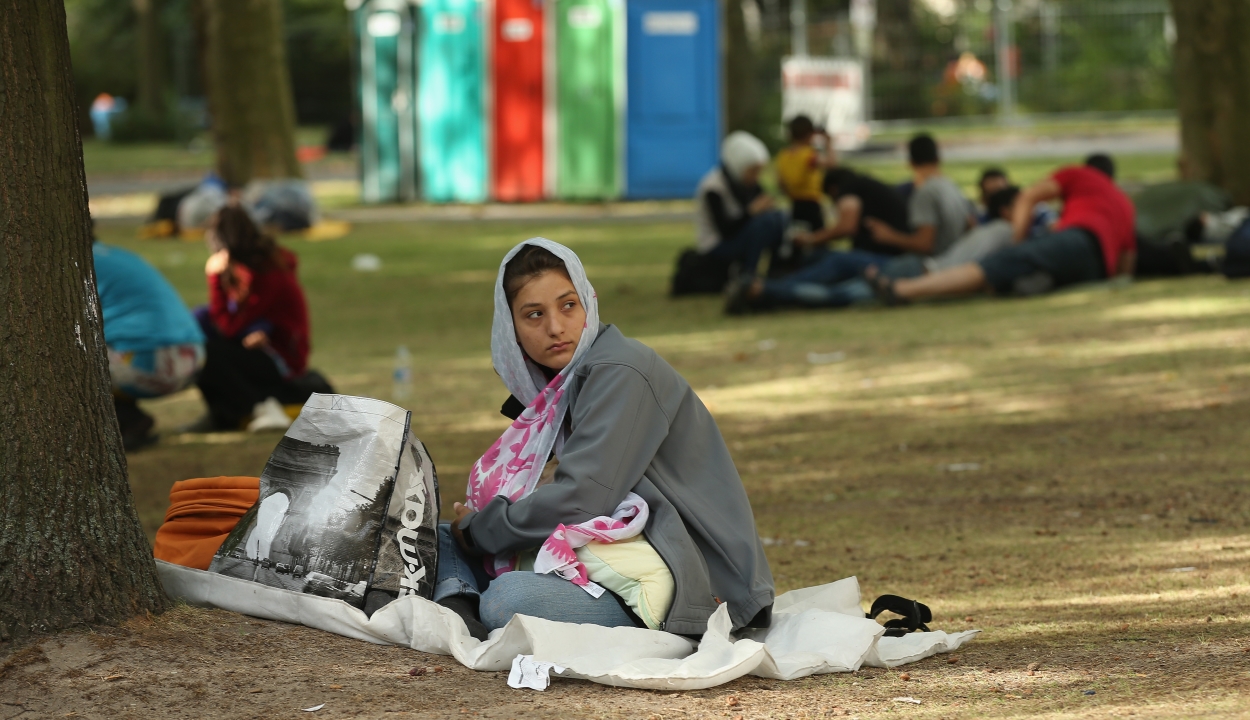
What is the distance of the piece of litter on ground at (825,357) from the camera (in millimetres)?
8953

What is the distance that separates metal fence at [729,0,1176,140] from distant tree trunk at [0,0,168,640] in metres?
28.3

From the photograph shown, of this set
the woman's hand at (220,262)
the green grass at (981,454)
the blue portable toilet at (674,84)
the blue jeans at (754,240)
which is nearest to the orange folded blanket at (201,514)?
the green grass at (981,454)

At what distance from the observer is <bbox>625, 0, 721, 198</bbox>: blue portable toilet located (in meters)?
20.0

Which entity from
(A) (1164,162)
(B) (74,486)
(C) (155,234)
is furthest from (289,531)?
(A) (1164,162)

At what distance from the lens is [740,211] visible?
11.9 m

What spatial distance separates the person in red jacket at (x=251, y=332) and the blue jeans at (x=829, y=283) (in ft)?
14.2

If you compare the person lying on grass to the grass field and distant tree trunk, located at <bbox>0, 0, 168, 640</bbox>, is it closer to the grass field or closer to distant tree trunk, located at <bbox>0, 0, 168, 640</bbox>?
the grass field

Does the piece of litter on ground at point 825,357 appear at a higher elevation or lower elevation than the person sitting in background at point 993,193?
lower

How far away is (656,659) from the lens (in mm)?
3447

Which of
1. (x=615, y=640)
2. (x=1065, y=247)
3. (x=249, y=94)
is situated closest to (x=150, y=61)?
(x=249, y=94)

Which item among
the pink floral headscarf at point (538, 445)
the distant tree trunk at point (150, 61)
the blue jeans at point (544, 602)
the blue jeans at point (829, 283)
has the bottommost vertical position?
the blue jeans at point (829, 283)

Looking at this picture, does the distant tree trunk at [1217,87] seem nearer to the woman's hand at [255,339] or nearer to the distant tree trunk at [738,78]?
the woman's hand at [255,339]

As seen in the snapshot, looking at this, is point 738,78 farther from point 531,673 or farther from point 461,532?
point 531,673

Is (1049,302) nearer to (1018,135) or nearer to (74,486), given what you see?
(74,486)
